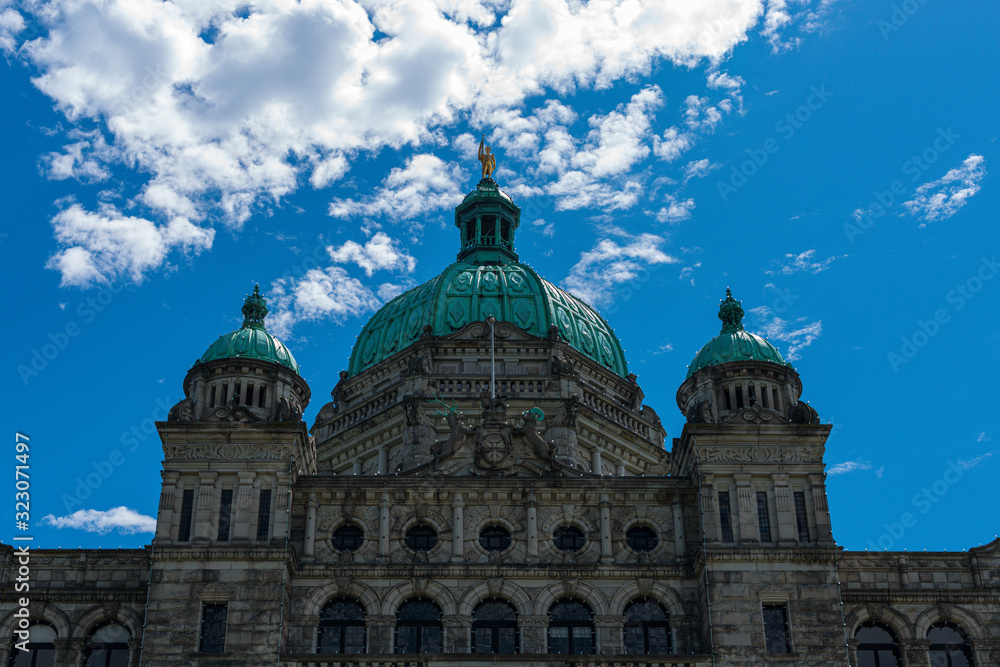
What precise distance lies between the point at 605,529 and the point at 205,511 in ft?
46.5

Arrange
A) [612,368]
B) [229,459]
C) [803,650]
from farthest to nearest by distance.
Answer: [612,368] < [229,459] < [803,650]

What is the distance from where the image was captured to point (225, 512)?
147 feet

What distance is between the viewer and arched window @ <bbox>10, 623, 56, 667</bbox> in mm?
44156

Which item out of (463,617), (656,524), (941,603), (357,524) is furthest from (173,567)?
(941,603)

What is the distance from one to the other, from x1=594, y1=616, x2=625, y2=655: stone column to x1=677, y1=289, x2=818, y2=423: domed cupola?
8.42 metres

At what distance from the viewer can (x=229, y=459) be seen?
45500 millimetres

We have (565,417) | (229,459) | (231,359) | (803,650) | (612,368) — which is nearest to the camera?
(803,650)

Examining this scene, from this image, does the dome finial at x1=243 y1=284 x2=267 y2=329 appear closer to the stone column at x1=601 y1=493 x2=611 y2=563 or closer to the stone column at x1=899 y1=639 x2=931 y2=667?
the stone column at x1=601 y1=493 x2=611 y2=563

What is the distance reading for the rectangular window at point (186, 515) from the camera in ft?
145

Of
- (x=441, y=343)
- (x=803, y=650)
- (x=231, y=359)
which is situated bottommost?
(x=803, y=650)

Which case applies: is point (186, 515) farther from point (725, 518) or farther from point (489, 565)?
point (725, 518)

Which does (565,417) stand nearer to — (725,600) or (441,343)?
(441,343)

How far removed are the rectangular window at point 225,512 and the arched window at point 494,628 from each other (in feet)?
29.8

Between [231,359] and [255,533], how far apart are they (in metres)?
8.11
